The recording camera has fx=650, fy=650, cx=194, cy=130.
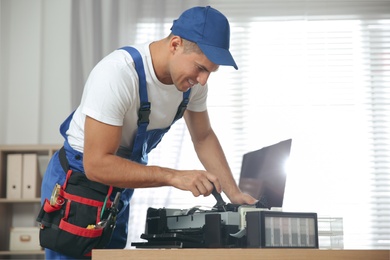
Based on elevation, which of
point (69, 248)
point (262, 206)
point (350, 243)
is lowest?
point (350, 243)

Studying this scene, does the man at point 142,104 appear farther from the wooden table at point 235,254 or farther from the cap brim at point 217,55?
the wooden table at point 235,254

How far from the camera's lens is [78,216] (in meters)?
1.95

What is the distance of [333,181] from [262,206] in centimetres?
295

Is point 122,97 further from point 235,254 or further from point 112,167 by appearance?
point 235,254

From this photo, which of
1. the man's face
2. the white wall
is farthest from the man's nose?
the white wall

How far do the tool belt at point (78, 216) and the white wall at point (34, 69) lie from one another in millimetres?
2607

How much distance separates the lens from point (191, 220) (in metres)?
1.69

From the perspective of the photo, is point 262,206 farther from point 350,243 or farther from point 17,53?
point 17,53

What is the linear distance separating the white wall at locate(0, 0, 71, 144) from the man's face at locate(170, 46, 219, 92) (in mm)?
2736

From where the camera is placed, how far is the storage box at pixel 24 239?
4.15m

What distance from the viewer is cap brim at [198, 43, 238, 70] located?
5.77ft

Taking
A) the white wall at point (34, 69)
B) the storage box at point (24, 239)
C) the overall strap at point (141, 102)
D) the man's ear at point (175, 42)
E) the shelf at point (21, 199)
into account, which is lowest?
the storage box at point (24, 239)

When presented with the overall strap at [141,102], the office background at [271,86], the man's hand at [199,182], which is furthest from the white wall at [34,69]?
the man's hand at [199,182]

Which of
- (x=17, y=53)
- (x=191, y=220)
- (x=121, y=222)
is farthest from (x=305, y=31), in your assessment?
(x=191, y=220)
